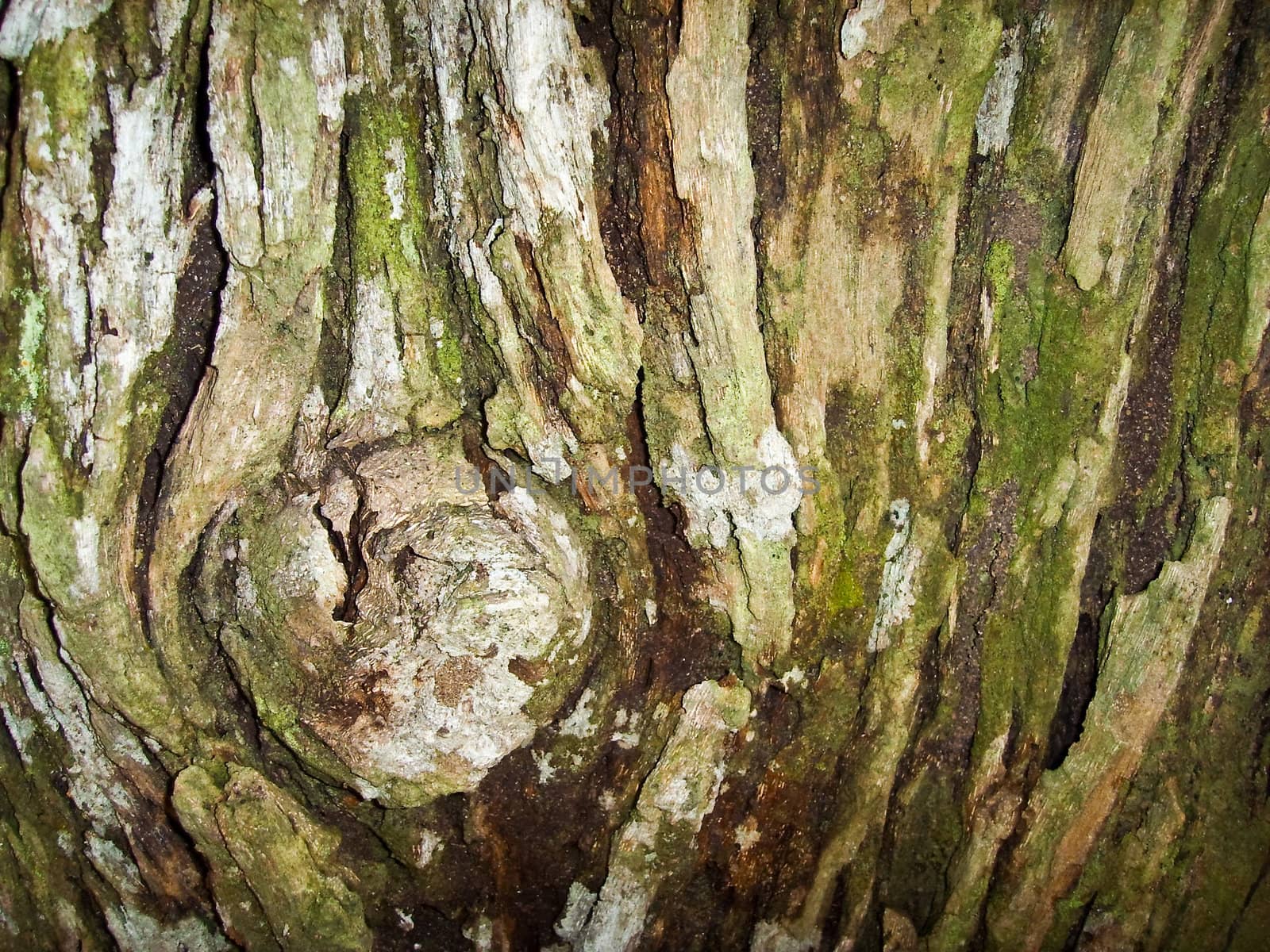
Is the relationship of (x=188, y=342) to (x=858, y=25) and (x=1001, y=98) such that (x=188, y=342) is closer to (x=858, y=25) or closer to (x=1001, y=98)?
(x=858, y=25)

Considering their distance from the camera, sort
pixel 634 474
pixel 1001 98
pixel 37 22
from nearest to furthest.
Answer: pixel 37 22 → pixel 1001 98 → pixel 634 474

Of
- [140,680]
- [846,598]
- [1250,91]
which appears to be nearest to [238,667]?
[140,680]

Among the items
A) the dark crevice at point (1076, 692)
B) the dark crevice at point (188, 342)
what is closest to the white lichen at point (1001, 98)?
the dark crevice at point (1076, 692)

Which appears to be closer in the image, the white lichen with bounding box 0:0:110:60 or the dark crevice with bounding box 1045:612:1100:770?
the white lichen with bounding box 0:0:110:60

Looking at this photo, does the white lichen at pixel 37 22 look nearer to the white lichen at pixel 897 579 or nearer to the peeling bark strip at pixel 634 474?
the peeling bark strip at pixel 634 474

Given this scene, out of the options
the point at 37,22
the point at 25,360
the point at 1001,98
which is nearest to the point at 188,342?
the point at 25,360

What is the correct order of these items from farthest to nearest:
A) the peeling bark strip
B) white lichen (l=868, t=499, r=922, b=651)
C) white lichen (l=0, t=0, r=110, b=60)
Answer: white lichen (l=868, t=499, r=922, b=651) → the peeling bark strip → white lichen (l=0, t=0, r=110, b=60)

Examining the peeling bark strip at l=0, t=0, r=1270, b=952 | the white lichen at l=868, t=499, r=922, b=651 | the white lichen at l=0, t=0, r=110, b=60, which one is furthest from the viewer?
the white lichen at l=868, t=499, r=922, b=651

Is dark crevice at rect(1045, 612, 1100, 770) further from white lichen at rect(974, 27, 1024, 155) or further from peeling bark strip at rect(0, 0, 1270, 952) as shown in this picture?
white lichen at rect(974, 27, 1024, 155)

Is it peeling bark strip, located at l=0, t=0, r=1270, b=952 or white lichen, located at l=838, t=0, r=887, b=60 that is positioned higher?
white lichen, located at l=838, t=0, r=887, b=60

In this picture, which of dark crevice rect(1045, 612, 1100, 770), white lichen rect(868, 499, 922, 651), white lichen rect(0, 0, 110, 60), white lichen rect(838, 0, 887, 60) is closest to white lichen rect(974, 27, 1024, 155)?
white lichen rect(838, 0, 887, 60)
